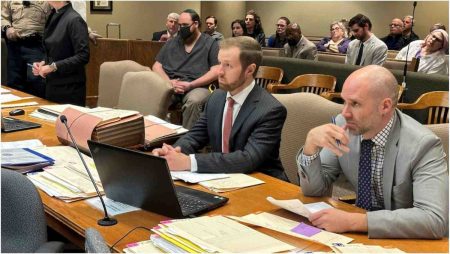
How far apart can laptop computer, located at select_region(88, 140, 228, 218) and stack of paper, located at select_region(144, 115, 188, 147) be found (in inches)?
25.4

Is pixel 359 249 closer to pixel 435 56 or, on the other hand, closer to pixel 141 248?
pixel 141 248

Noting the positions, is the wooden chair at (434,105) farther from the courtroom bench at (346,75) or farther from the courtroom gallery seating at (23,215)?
the courtroom gallery seating at (23,215)

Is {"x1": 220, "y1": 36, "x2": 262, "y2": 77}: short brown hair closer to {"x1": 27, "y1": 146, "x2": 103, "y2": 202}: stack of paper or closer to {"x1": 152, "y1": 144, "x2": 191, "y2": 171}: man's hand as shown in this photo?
{"x1": 152, "y1": 144, "x2": 191, "y2": 171}: man's hand

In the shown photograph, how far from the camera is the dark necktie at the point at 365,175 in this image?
1.71 metres

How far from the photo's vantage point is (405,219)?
1.42 m

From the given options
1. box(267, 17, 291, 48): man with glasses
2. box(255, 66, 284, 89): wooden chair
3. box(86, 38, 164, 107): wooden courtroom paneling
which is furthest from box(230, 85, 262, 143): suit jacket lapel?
box(267, 17, 291, 48): man with glasses

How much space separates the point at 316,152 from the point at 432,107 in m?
2.48

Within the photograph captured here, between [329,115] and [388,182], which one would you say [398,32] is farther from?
[388,182]

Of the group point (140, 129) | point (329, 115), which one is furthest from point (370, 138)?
point (140, 129)

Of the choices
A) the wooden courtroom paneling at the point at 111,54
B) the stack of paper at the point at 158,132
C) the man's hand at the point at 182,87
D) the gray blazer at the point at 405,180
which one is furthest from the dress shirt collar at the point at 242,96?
the wooden courtroom paneling at the point at 111,54

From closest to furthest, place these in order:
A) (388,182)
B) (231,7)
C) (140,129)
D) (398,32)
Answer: (388,182), (140,129), (398,32), (231,7)

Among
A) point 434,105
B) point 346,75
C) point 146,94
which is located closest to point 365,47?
point 346,75

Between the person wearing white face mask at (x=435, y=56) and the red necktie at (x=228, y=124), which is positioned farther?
the person wearing white face mask at (x=435, y=56)

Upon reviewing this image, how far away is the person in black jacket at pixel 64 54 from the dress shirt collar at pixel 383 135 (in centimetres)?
236
